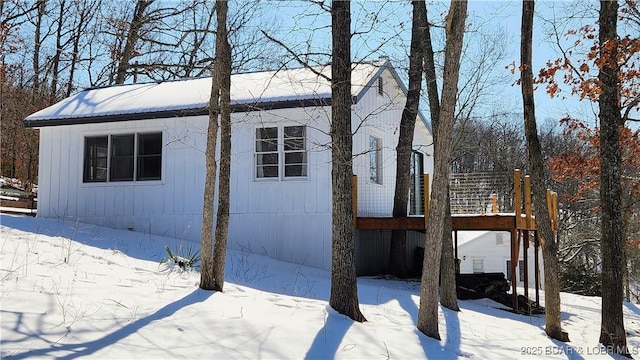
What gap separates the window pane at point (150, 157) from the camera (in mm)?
13969

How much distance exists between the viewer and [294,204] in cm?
1274

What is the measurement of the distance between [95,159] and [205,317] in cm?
954

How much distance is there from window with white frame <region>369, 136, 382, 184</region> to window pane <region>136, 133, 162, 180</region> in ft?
15.9

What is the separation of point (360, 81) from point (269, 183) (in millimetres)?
2918

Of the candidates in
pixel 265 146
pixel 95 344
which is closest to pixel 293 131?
pixel 265 146

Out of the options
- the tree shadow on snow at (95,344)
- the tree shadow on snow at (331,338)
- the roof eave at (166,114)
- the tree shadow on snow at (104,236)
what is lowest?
the tree shadow on snow at (331,338)

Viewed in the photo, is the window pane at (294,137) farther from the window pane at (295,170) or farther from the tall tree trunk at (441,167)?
the tall tree trunk at (441,167)

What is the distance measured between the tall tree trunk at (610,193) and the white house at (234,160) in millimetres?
4088

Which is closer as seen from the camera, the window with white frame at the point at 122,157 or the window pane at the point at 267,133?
the window pane at the point at 267,133

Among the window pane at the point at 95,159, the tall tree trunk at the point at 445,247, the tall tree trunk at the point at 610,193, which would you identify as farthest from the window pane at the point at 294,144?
the tall tree trunk at the point at 610,193

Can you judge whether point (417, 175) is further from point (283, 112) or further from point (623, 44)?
point (623, 44)

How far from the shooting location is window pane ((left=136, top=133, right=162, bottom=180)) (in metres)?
14.0

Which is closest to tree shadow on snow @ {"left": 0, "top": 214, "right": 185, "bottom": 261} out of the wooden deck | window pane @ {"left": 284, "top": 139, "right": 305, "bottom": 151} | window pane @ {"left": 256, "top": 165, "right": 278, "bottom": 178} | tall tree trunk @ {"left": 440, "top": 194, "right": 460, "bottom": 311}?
window pane @ {"left": 256, "top": 165, "right": 278, "bottom": 178}

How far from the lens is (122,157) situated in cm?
1427
